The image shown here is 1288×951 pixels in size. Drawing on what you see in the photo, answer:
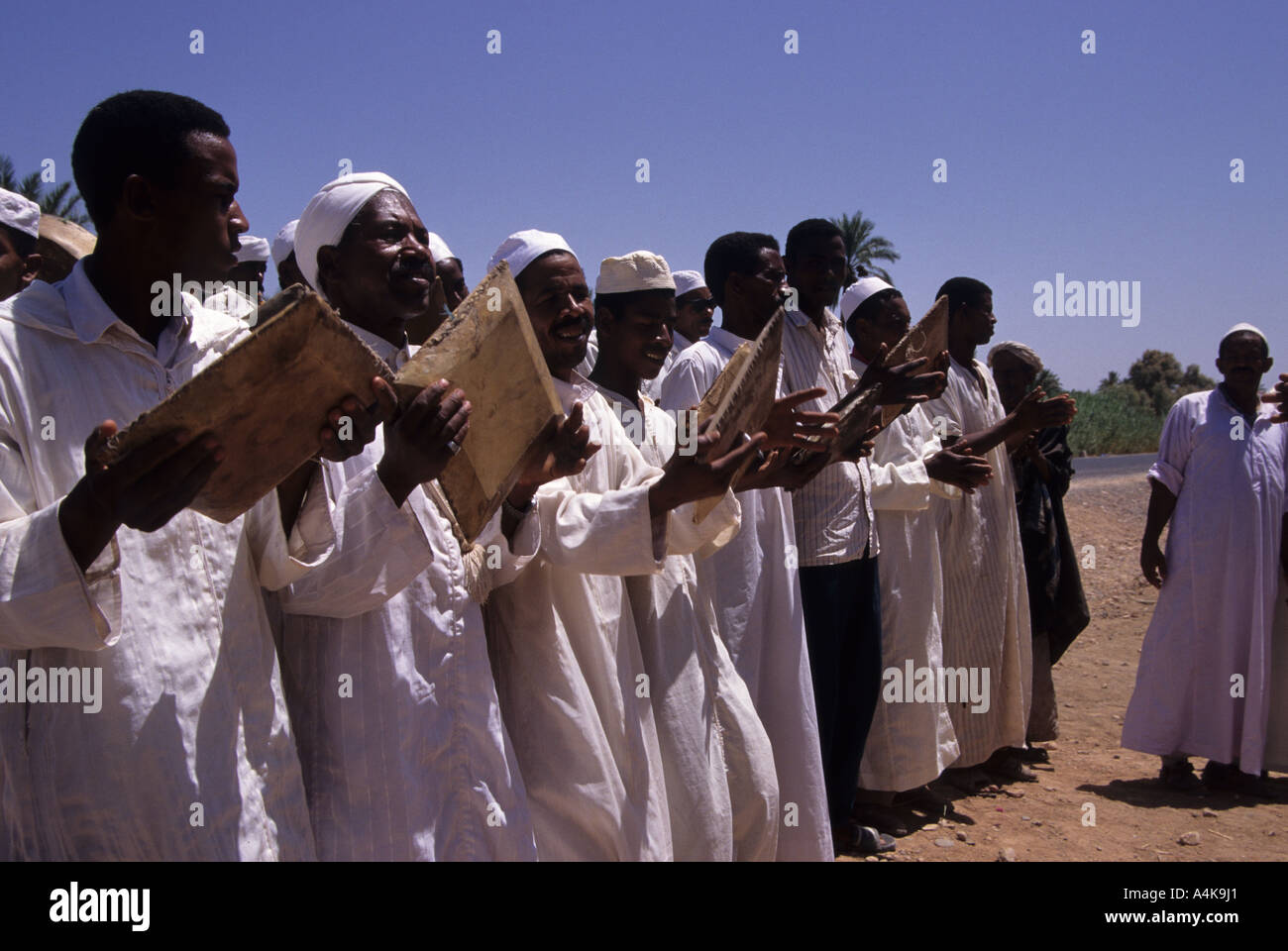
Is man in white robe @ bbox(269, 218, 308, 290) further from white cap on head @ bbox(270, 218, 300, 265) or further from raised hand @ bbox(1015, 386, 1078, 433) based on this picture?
raised hand @ bbox(1015, 386, 1078, 433)

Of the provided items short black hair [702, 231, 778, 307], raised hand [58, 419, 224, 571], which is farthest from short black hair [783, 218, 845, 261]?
raised hand [58, 419, 224, 571]

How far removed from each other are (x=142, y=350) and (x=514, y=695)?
1.40 metres

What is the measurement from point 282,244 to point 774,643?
2.76 metres

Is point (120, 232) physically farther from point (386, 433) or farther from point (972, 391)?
point (972, 391)

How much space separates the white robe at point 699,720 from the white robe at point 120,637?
1484mm

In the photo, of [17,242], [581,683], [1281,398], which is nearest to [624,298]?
[581,683]

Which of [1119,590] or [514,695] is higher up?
[514,695]

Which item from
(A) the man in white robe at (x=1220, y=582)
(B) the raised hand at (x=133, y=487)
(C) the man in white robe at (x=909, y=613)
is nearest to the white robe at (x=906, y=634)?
(C) the man in white robe at (x=909, y=613)

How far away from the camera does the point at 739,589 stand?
425cm

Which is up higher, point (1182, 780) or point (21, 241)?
point (21, 241)

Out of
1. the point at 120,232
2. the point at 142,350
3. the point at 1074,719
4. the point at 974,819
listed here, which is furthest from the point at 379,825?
the point at 1074,719

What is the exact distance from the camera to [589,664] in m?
3.28

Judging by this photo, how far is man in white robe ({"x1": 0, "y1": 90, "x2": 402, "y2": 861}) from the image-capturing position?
1.93m

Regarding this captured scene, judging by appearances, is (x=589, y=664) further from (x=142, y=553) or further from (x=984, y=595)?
(x=984, y=595)
